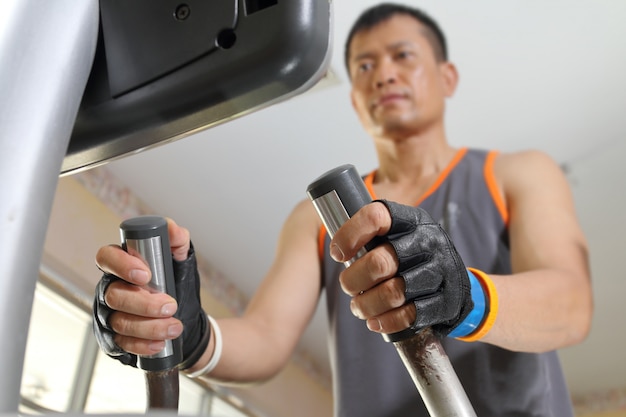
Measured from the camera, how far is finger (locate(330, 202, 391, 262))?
43cm

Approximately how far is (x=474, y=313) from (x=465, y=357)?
33cm

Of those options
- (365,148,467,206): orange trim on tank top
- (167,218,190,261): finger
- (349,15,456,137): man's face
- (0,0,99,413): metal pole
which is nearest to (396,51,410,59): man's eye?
(349,15,456,137): man's face

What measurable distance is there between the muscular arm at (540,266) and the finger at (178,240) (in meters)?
0.28

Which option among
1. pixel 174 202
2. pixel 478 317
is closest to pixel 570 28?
pixel 174 202

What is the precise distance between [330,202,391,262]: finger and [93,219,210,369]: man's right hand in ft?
0.38

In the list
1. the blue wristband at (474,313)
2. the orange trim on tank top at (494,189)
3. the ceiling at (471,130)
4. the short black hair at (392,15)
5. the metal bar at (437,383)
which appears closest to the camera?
the metal bar at (437,383)

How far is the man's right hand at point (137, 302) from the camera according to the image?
18.1 inches

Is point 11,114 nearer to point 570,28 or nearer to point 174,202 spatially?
point 570,28

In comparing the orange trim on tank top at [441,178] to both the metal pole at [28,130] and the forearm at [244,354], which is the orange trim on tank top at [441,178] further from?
the metal pole at [28,130]

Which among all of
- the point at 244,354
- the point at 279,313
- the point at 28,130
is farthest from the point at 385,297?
the point at 279,313

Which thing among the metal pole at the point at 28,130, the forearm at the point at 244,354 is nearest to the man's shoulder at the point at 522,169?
the forearm at the point at 244,354

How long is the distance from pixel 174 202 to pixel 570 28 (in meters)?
1.55

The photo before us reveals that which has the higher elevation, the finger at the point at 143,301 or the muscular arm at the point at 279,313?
the muscular arm at the point at 279,313

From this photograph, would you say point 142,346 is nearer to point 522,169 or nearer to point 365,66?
point 522,169
